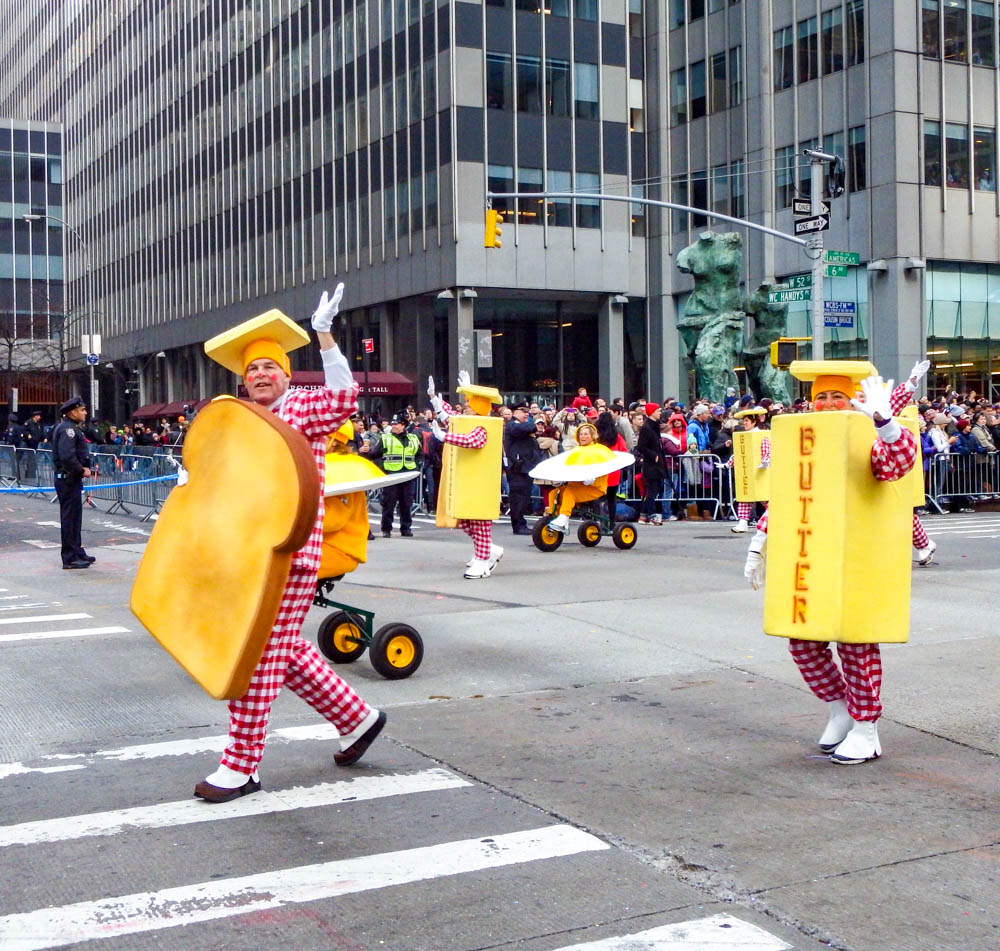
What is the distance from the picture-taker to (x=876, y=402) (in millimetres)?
5832

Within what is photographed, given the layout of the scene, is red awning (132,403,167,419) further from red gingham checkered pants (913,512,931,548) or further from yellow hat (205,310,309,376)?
yellow hat (205,310,309,376)

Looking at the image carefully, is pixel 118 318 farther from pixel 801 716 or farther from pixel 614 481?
pixel 801 716

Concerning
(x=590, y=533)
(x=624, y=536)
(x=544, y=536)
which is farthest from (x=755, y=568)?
(x=590, y=533)

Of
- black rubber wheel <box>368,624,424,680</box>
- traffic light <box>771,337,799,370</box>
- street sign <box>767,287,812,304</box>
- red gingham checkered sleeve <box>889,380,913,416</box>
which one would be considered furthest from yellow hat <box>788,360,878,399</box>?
street sign <box>767,287,812,304</box>

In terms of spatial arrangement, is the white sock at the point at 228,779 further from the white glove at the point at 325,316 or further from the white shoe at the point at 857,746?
the white shoe at the point at 857,746

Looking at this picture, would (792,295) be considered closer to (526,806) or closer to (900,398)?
(900,398)

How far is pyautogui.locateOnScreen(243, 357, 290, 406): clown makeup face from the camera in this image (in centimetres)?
590

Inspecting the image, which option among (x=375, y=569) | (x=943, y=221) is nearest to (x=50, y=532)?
(x=375, y=569)

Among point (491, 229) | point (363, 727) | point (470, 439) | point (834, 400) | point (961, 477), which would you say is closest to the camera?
point (363, 727)

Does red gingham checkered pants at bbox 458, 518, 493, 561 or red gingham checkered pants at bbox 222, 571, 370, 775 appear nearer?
red gingham checkered pants at bbox 222, 571, 370, 775

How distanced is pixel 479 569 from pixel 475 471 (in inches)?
40.6

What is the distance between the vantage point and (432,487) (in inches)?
932

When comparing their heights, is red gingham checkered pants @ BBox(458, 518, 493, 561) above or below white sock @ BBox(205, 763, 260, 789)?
above

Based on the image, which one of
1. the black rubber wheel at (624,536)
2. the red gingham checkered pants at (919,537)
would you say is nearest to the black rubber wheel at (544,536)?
the black rubber wheel at (624,536)
